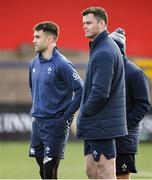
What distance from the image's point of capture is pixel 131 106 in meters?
8.16

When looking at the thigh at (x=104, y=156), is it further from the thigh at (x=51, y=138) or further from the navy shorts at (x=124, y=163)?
the thigh at (x=51, y=138)

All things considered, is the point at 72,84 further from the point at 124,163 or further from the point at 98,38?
the point at 98,38

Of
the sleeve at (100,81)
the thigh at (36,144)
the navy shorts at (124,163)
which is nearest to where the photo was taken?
the sleeve at (100,81)

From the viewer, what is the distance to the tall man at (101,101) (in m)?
7.13

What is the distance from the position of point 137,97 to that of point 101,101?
1.05 meters

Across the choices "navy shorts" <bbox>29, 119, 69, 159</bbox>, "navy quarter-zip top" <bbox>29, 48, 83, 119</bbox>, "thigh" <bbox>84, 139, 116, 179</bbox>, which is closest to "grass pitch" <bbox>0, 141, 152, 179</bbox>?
"navy shorts" <bbox>29, 119, 69, 159</bbox>

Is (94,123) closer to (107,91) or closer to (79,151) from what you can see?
(107,91)

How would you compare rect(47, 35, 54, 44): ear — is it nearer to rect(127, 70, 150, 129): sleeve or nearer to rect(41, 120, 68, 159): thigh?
rect(41, 120, 68, 159): thigh

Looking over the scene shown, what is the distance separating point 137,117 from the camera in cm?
811

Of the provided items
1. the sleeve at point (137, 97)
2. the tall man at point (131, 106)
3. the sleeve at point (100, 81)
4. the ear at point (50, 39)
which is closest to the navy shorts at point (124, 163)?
the tall man at point (131, 106)

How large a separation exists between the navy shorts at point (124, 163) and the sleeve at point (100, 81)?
3.79ft

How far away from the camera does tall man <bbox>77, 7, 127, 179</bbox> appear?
7133 millimetres

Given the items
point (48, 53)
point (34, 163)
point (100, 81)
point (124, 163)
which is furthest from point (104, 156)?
point (34, 163)

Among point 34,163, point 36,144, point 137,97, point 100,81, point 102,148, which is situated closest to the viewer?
point 100,81
